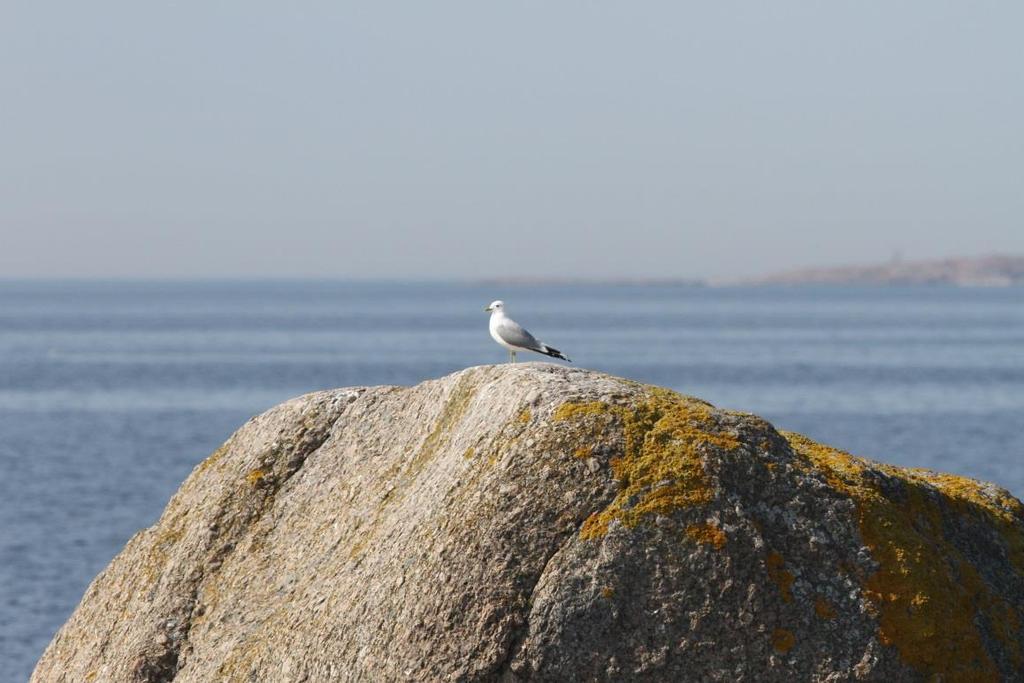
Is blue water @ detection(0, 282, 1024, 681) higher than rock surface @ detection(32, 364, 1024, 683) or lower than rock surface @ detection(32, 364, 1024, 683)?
lower

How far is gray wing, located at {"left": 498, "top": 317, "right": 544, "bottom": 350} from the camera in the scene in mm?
9836

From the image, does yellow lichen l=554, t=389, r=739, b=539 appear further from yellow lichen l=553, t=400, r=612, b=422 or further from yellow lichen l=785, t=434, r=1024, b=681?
yellow lichen l=785, t=434, r=1024, b=681

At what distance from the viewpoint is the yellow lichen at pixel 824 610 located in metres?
6.71

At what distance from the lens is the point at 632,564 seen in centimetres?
662

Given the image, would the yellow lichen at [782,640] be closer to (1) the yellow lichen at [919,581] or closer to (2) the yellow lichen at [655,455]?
(1) the yellow lichen at [919,581]

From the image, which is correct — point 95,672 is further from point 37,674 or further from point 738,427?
point 738,427

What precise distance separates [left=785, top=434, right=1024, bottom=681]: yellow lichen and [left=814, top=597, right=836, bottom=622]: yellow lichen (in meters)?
0.21

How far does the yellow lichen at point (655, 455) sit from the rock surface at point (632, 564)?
0.01m

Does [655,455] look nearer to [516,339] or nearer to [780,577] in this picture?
[780,577]

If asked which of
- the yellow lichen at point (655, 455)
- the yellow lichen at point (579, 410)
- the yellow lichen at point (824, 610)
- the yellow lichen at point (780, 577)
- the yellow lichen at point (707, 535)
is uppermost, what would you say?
the yellow lichen at point (579, 410)

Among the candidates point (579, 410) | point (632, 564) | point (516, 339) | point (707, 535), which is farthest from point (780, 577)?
point (516, 339)

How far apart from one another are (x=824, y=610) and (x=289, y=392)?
74195mm

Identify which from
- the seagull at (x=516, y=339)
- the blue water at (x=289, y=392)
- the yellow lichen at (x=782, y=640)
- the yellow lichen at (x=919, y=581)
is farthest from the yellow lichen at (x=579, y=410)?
the blue water at (x=289, y=392)

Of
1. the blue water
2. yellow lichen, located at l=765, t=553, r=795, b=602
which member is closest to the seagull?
yellow lichen, located at l=765, t=553, r=795, b=602
